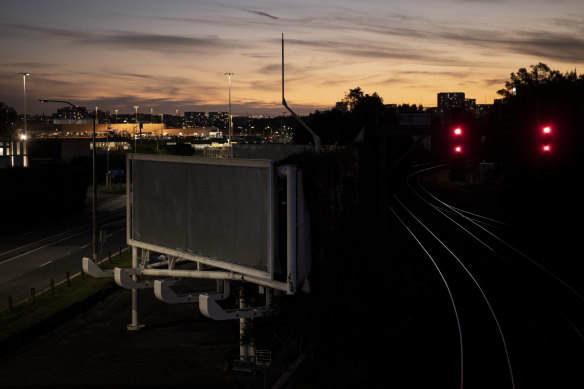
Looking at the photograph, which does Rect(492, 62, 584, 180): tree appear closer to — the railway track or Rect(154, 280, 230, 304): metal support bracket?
the railway track

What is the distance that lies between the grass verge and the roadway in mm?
1341

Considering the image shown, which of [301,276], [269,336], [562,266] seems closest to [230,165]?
[301,276]

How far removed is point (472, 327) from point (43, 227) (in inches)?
1616

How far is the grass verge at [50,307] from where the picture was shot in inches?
767

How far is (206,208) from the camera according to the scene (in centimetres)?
1477

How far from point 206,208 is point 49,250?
90.8ft

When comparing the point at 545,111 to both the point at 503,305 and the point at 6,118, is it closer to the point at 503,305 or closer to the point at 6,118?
the point at 503,305

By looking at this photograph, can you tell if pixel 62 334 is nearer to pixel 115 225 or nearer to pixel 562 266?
pixel 562 266

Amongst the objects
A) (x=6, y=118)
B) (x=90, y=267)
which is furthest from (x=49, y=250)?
(x=6, y=118)

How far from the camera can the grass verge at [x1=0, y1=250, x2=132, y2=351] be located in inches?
767

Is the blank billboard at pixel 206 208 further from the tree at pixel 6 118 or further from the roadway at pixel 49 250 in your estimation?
the tree at pixel 6 118

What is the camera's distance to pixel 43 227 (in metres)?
51.4

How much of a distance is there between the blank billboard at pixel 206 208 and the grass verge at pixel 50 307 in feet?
17.6

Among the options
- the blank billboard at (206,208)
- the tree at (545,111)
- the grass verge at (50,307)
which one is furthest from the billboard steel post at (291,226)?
the tree at (545,111)
